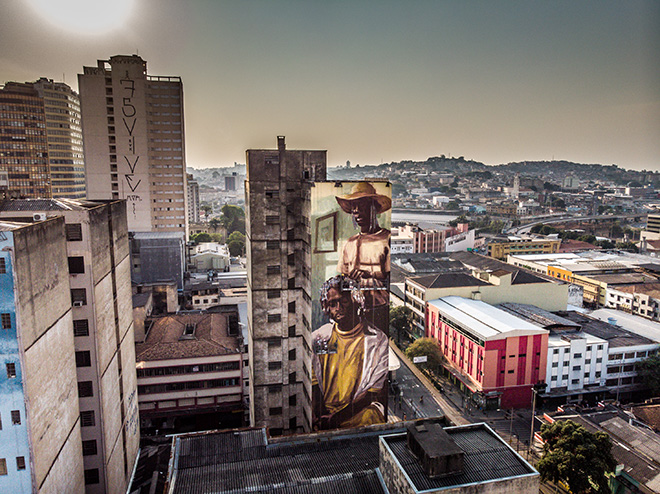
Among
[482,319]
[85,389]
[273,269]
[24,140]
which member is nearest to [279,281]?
[273,269]

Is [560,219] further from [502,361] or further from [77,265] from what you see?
[77,265]

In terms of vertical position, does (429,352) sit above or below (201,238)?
below

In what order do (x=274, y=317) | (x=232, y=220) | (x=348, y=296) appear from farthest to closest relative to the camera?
(x=232, y=220) → (x=274, y=317) → (x=348, y=296)

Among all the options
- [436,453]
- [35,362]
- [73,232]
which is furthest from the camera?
[73,232]

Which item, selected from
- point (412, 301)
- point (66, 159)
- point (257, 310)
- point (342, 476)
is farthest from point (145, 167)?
point (342, 476)

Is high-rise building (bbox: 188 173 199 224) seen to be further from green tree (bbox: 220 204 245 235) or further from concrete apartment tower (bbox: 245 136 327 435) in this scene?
concrete apartment tower (bbox: 245 136 327 435)

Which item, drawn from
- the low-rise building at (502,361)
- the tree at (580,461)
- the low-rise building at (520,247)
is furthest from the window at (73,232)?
the low-rise building at (520,247)
